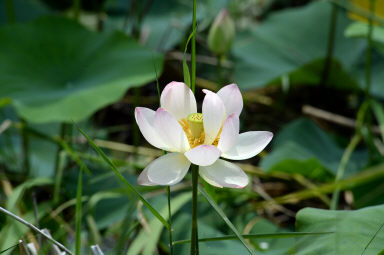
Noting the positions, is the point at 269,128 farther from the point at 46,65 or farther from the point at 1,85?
the point at 1,85

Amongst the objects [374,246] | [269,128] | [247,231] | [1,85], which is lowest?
[269,128]

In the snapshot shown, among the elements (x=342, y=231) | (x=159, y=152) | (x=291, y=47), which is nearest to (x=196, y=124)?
(x=342, y=231)

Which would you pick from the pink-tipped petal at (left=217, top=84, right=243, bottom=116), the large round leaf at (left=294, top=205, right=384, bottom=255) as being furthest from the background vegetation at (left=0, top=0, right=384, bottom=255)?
the pink-tipped petal at (left=217, top=84, right=243, bottom=116)

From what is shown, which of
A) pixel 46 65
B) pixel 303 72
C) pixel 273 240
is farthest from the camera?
pixel 303 72

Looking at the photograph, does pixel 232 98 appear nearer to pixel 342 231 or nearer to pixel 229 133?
pixel 229 133

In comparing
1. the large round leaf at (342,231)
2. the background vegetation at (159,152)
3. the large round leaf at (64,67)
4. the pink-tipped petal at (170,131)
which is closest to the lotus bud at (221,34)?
the background vegetation at (159,152)

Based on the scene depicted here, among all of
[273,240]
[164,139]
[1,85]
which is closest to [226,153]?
[164,139]
